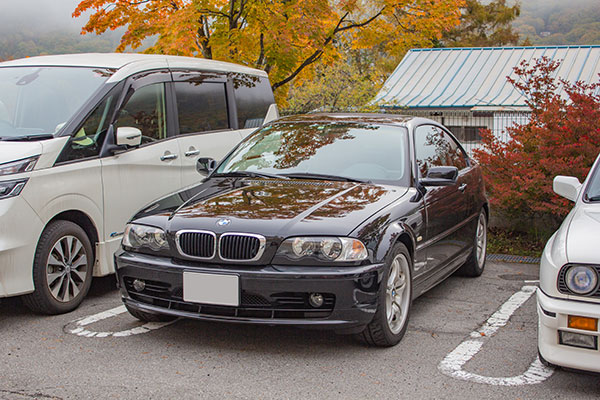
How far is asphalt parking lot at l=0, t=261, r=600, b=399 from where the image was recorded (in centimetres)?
399

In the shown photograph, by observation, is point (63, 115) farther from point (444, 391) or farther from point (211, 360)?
point (444, 391)

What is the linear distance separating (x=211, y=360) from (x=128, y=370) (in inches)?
20.4

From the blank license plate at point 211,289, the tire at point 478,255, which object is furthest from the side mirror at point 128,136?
the tire at point 478,255

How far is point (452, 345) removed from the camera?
4.92m

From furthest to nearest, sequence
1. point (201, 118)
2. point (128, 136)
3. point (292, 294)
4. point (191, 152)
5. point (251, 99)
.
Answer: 1. point (251, 99)
2. point (201, 118)
3. point (191, 152)
4. point (128, 136)
5. point (292, 294)

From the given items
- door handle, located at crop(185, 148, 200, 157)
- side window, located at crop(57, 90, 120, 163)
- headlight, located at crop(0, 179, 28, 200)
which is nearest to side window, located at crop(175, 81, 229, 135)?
door handle, located at crop(185, 148, 200, 157)

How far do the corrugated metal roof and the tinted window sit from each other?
14391 millimetres

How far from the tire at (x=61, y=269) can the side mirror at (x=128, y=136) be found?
2.83 feet

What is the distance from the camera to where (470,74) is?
2519cm

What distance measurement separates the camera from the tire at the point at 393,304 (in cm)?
458

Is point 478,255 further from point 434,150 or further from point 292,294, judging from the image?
point 292,294

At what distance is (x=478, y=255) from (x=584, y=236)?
3.34m

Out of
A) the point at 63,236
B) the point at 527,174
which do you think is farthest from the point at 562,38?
the point at 63,236

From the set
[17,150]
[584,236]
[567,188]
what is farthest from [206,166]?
[584,236]
